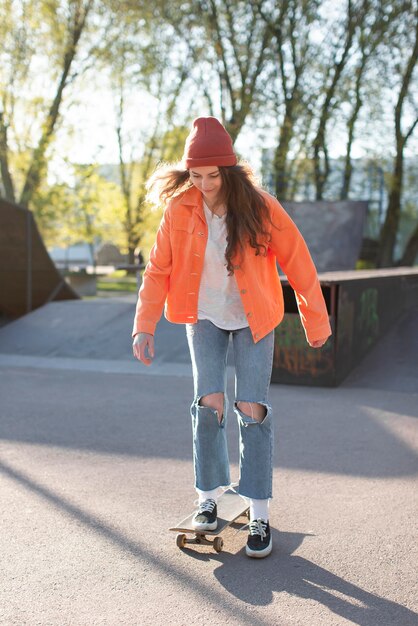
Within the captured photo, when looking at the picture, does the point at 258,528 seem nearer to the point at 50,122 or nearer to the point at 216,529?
the point at 216,529

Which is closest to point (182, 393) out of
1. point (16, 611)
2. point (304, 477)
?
point (304, 477)

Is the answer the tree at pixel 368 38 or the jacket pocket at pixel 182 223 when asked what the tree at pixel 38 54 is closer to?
the tree at pixel 368 38

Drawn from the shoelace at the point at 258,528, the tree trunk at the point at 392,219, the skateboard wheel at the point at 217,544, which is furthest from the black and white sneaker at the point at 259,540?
the tree trunk at the point at 392,219

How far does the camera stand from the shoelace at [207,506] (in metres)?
3.78

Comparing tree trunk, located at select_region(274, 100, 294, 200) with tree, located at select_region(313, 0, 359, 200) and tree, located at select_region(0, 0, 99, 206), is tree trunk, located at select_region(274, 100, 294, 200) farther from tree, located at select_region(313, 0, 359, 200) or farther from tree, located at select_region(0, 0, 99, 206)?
tree, located at select_region(0, 0, 99, 206)

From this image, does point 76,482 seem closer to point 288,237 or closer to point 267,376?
point 267,376

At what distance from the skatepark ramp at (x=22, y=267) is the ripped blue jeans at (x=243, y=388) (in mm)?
10657

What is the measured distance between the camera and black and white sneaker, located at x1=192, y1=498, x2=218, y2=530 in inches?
146

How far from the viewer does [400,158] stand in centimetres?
2633

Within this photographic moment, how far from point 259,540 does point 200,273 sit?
126 cm

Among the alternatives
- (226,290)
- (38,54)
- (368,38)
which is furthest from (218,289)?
(38,54)

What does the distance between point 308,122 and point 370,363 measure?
18.4m

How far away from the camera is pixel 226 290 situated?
3.66 meters

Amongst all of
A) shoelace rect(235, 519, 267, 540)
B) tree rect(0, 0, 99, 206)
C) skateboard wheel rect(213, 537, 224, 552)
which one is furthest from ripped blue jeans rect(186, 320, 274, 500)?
tree rect(0, 0, 99, 206)
